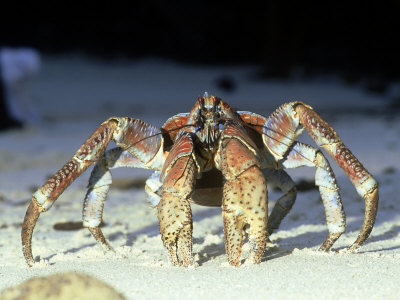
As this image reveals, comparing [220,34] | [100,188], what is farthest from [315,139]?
[220,34]

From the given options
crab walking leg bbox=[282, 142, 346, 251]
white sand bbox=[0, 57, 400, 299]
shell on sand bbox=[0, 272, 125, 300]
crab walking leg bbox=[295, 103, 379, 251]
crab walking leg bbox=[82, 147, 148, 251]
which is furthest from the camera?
crab walking leg bbox=[82, 147, 148, 251]

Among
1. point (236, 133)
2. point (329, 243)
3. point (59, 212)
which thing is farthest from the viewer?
point (59, 212)

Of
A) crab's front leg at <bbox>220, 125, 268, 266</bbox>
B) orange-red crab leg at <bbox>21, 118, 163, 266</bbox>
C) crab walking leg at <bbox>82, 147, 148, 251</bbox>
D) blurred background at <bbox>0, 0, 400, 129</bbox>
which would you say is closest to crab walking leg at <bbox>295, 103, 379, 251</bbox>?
crab's front leg at <bbox>220, 125, 268, 266</bbox>

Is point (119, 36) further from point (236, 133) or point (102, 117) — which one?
point (236, 133)

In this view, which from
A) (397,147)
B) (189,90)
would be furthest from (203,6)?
(397,147)

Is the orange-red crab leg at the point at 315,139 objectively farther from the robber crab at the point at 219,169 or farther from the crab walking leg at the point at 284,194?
the crab walking leg at the point at 284,194

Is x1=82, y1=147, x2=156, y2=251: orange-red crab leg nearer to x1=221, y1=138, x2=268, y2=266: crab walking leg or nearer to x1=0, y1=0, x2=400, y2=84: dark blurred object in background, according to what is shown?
x1=221, y1=138, x2=268, y2=266: crab walking leg
